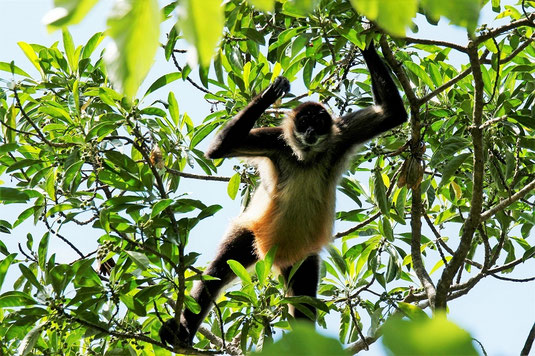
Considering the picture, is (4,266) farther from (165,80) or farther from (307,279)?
(307,279)

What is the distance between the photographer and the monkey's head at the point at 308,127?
197 inches

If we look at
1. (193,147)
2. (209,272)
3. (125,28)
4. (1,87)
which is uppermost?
(1,87)

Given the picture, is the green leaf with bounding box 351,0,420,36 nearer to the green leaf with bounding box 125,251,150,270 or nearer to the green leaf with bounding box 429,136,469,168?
the green leaf with bounding box 125,251,150,270

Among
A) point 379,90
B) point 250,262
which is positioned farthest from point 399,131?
point 250,262

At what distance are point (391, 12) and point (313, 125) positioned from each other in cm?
437

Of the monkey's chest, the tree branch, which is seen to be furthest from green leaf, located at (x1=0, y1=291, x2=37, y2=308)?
the tree branch

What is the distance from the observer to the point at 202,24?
65cm

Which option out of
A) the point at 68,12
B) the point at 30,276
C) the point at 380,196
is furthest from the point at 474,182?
the point at 68,12

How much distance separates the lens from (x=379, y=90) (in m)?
4.60

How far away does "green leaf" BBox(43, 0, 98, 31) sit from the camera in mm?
A: 647

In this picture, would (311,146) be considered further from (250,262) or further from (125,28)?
(125,28)

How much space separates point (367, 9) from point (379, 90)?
4.03 meters

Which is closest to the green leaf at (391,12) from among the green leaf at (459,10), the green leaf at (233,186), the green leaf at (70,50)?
the green leaf at (459,10)

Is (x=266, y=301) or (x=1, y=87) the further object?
(x=1, y=87)
